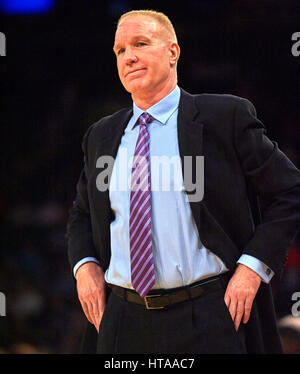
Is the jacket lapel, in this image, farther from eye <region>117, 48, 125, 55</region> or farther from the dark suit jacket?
eye <region>117, 48, 125, 55</region>

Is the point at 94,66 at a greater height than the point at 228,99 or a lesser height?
greater

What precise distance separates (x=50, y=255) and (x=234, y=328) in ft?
4.99

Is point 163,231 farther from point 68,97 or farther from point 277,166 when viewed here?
point 68,97

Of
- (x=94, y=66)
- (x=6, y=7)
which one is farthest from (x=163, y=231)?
(x=6, y=7)

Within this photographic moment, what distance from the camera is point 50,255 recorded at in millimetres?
2730

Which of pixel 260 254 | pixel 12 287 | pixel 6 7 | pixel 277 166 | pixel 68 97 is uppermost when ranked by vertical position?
pixel 6 7

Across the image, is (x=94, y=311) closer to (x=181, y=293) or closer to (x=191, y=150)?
(x=181, y=293)

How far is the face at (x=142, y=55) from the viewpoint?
151 centimetres

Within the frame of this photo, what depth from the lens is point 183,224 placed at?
1.42 m

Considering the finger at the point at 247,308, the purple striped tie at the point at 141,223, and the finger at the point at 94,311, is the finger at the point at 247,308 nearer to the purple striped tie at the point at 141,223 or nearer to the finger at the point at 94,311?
the purple striped tie at the point at 141,223

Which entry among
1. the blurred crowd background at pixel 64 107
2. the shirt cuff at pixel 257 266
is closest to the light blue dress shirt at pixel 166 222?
the shirt cuff at pixel 257 266

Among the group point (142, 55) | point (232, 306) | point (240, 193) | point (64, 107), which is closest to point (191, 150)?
point (240, 193)

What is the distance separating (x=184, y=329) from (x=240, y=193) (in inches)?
14.7

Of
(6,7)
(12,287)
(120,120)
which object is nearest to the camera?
(120,120)
